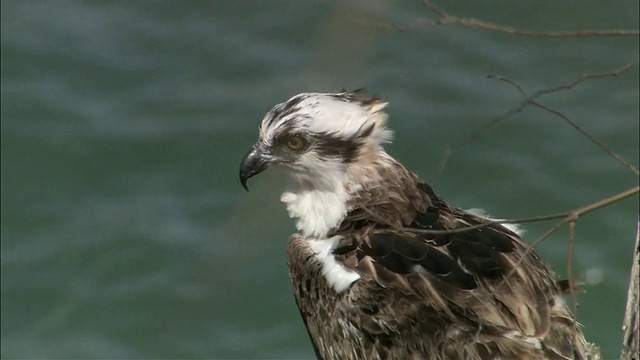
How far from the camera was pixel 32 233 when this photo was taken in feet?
A: 29.6

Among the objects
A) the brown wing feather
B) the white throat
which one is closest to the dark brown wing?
the brown wing feather

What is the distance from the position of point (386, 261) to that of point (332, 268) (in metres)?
0.28

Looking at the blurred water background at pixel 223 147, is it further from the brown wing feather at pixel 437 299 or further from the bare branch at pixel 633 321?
the bare branch at pixel 633 321

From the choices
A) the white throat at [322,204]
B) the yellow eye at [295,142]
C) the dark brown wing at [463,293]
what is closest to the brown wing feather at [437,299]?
the dark brown wing at [463,293]

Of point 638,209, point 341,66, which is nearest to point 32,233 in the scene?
point 341,66

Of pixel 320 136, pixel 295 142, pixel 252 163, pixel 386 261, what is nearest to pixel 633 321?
pixel 386 261

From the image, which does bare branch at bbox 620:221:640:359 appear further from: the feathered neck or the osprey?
the feathered neck

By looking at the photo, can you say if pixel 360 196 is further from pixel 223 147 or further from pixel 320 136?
pixel 223 147

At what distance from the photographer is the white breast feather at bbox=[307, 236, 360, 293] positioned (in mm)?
5730

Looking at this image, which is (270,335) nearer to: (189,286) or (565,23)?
(189,286)

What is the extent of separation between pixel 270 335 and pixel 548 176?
8.07 feet

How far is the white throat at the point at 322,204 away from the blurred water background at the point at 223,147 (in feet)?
5.77

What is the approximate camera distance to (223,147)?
934 cm

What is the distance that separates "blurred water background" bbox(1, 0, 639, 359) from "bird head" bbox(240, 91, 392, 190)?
70.2 inches
